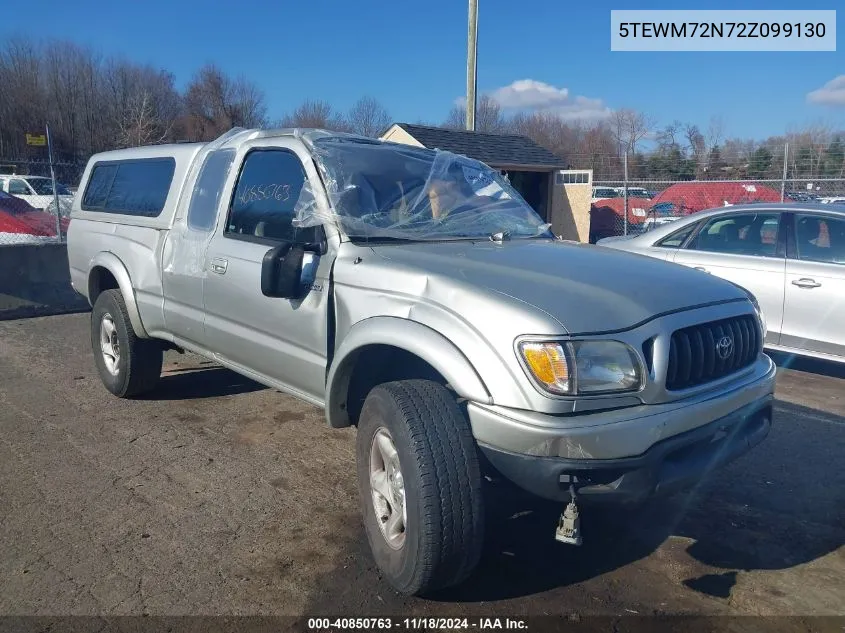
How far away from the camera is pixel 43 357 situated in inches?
279

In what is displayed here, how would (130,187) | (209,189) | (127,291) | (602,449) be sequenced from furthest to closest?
1. (130,187)
2. (127,291)
3. (209,189)
4. (602,449)

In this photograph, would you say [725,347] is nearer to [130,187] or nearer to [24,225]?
[130,187]

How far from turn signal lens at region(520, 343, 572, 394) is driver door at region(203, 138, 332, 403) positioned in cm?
127

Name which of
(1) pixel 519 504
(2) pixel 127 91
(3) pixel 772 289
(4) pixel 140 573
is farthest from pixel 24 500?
(2) pixel 127 91

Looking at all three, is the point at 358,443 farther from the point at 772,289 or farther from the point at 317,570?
the point at 772,289

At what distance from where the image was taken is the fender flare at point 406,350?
2719 mm

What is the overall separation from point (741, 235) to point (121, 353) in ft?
18.5

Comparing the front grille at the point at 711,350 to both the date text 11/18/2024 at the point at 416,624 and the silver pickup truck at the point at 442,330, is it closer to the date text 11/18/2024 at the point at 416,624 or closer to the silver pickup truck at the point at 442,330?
the silver pickup truck at the point at 442,330

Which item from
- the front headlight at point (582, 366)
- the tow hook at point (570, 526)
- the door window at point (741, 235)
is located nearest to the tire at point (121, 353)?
the front headlight at point (582, 366)

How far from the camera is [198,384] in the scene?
241 inches

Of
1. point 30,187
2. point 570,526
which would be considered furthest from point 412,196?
point 30,187

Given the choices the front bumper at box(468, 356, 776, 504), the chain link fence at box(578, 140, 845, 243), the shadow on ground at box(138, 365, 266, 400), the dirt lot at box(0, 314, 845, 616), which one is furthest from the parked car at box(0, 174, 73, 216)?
the front bumper at box(468, 356, 776, 504)

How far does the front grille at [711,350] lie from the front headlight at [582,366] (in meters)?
0.21

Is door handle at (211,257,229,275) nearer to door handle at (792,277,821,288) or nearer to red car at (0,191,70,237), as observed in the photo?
door handle at (792,277,821,288)
